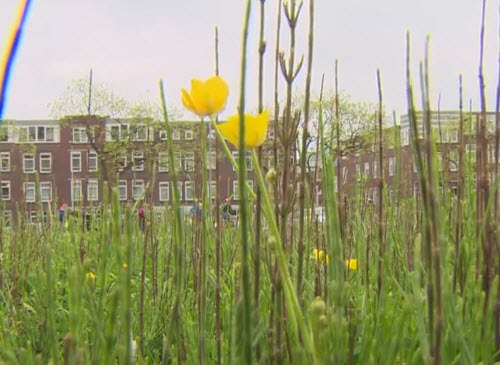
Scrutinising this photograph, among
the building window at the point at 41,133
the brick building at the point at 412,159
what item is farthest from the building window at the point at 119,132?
the brick building at the point at 412,159

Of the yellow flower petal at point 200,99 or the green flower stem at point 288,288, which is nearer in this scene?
the green flower stem at point 288,288

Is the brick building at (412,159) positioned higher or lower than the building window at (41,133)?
lower

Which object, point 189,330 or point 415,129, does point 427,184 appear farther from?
point 189,330

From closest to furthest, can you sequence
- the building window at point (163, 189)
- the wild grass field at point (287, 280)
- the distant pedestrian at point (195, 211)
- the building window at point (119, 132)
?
the wild grass field at point (287, 280), the distant pedestrian at point (195, 211), the building window at point (119, 132), the building window at point (163, 189)

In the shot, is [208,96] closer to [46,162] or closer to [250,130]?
[250,130]

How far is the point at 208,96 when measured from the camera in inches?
19.1

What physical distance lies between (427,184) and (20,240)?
1509 mm

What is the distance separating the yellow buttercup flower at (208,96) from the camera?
Result: 484 millimetres

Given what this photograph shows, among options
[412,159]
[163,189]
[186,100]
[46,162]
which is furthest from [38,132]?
[186,100]

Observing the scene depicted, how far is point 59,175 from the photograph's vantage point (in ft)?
100

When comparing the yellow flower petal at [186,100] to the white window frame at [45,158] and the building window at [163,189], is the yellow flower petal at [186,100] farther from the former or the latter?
the white window frame at [45,158]

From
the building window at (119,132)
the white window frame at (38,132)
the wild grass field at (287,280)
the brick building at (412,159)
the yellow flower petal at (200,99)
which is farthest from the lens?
the white window frame at (38,132)

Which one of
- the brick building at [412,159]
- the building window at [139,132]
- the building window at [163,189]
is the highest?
the building window at [139,132]

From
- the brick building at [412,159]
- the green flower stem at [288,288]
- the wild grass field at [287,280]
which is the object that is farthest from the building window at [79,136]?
the green flower stem at [288,288]
